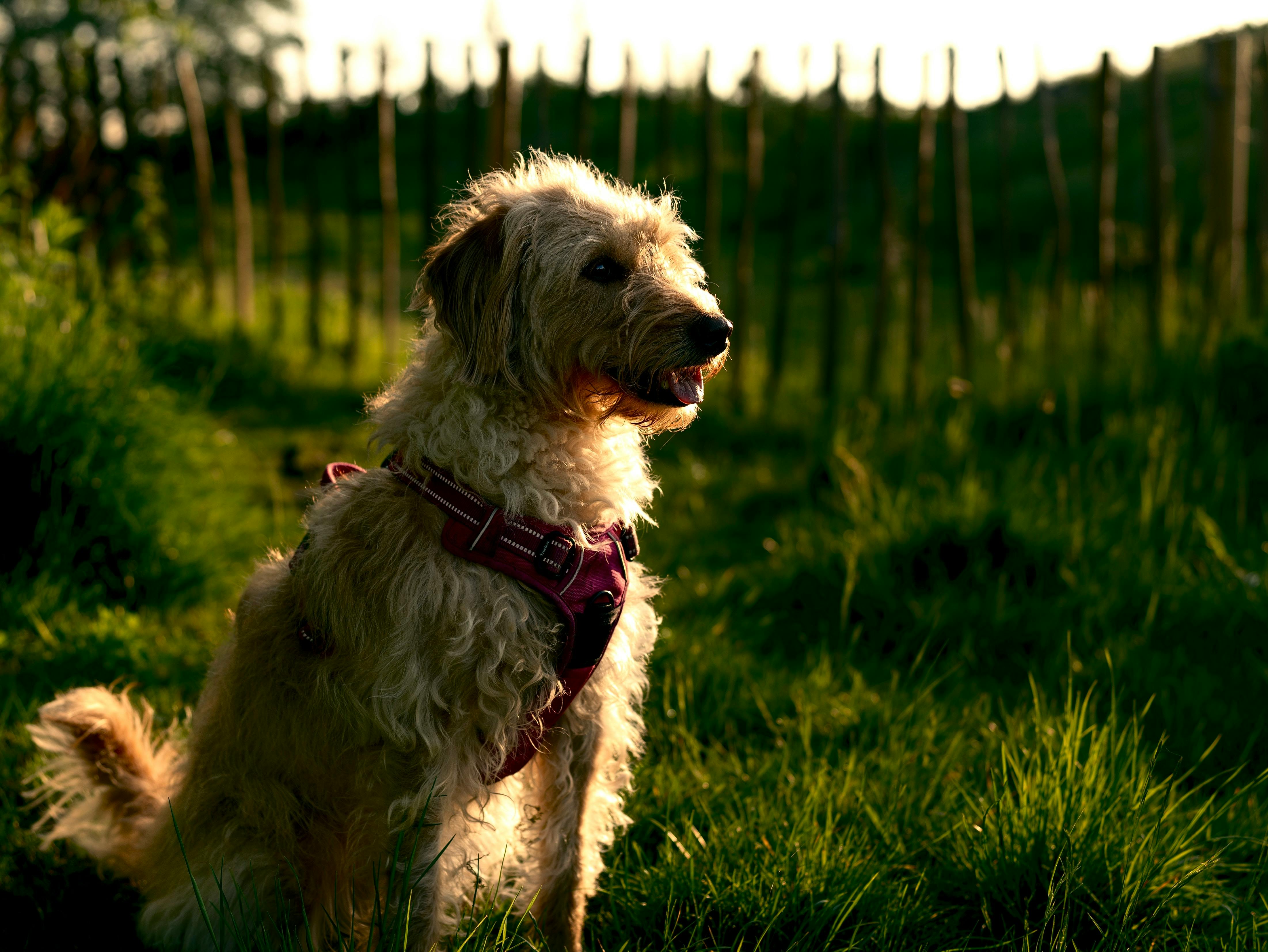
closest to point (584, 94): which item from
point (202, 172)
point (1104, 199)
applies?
point (202, 172)

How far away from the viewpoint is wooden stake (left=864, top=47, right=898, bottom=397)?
26.9 ft

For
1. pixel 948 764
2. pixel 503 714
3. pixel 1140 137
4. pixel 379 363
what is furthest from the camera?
pixel 1140 137

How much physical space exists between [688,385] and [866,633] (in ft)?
7.76

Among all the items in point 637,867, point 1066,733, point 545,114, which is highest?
point 545,114

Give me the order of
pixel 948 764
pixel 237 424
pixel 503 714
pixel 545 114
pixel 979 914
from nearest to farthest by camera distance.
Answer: pixel 503 714 → pixel 979 914 → pixel 948 764 → pixel 237 424 → pixel 545 114

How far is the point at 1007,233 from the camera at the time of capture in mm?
8586

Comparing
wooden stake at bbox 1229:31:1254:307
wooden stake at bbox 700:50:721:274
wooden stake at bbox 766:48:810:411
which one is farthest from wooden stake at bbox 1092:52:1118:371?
wooden stake at bbox 700:50:721:274

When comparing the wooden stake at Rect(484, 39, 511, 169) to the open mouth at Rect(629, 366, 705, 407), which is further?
the wooden stake at Rect(484, 39, 511, 169)

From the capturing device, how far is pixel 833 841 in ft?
9.66

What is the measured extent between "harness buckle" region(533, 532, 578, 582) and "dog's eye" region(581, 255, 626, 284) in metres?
0.69

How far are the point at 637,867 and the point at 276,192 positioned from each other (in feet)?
29.5

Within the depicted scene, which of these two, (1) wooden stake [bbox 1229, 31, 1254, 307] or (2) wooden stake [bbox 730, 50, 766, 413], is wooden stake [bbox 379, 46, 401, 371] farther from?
(1) wooden stake [bbox 1229, 31, 1254, 307]

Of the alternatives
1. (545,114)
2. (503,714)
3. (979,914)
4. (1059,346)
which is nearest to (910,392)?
(1059,346)

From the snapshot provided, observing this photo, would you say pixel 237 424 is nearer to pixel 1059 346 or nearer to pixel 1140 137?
pixel 1059 346
